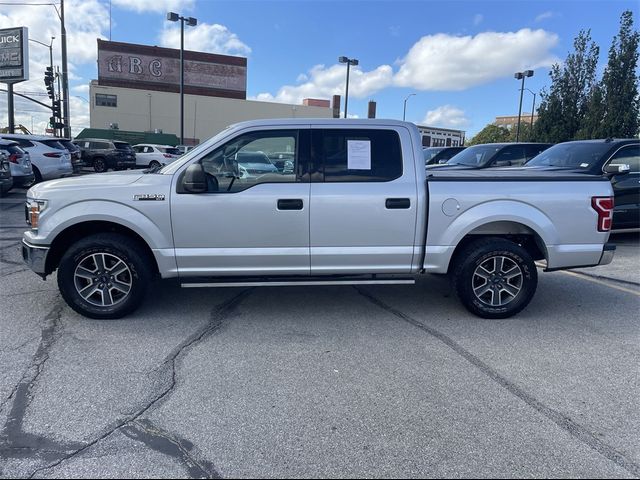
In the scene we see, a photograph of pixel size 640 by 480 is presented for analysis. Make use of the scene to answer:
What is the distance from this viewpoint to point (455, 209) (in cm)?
460

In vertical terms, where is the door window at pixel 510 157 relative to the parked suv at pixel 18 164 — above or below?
above

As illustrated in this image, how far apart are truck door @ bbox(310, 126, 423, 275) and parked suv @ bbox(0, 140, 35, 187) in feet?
34.4

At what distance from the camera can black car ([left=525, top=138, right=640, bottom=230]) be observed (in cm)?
795

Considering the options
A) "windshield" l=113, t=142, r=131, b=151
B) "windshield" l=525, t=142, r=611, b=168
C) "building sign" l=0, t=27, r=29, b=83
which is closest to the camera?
"windshield" l=525, t=142, r=611, b=168

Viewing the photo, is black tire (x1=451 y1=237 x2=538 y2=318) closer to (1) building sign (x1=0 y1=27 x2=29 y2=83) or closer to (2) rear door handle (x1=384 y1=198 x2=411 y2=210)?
(2) rear door handle (x1=384 y1=198 x2=411 y2=210)

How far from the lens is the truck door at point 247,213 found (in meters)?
4.39

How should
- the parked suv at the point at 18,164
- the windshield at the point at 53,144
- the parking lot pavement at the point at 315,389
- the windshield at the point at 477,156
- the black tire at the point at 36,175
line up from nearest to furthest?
the parking lot pavement at the point at 315,389, the windshield at the point at 477,156, the parked suv at the point at 18,164, the black tire at the point at 36,175, the windshield at the point at 53,144

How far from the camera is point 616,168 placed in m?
7.52

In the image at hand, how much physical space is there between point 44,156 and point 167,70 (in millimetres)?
41346

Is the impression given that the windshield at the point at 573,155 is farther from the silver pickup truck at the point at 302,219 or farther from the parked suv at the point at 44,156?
the parked suv at the point at 44,156

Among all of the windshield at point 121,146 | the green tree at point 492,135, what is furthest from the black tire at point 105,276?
the green tree at point 492,135

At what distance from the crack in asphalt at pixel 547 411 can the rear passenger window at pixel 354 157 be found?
1.55m

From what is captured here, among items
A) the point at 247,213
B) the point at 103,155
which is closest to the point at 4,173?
the point at 247,213

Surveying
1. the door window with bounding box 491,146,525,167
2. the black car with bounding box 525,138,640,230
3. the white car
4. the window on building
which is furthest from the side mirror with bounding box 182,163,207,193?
the window on building
